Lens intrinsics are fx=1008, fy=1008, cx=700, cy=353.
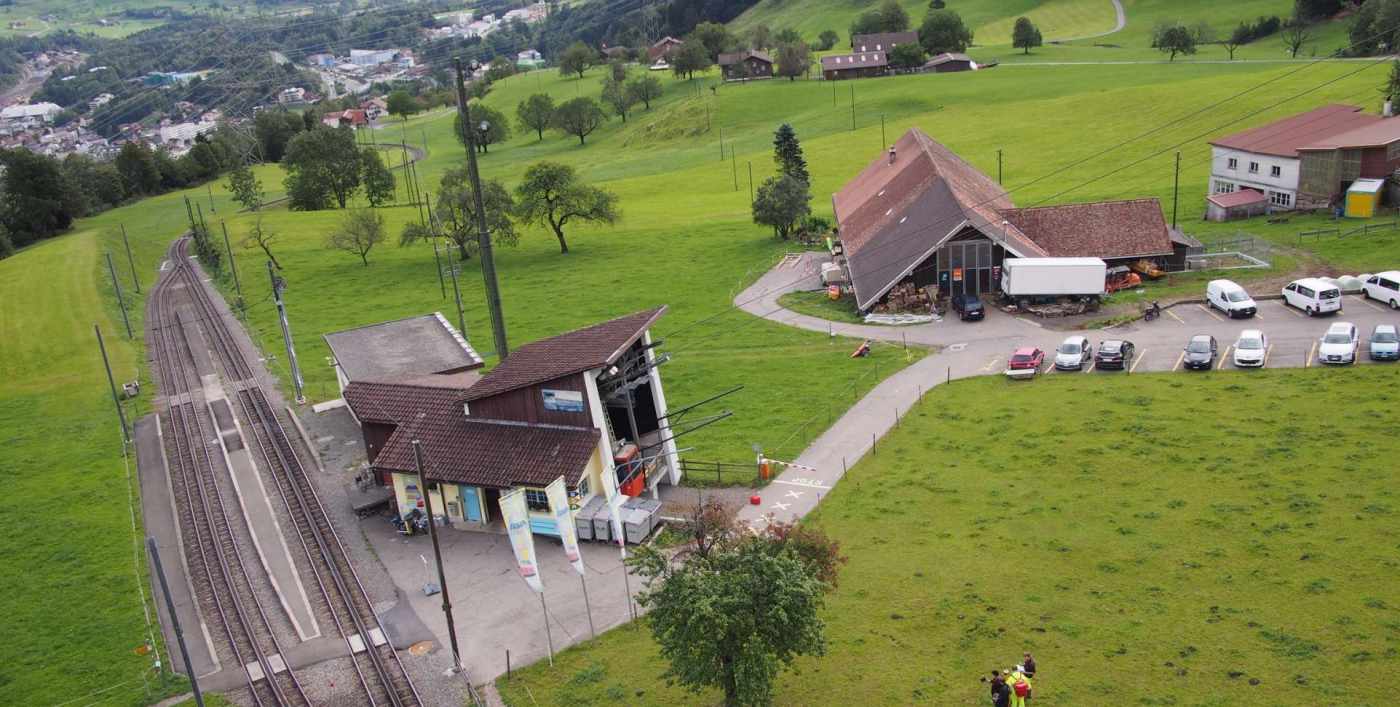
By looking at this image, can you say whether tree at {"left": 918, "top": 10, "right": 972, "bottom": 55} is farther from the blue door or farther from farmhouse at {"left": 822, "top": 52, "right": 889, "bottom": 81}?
the blue door

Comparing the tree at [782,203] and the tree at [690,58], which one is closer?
the tree at [782,203]

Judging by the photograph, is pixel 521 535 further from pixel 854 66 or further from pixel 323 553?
pixel 854 66

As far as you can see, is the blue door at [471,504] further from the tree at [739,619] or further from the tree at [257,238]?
the tree at [257,238]

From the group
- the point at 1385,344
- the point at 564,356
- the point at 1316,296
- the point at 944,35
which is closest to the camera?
the point at 564,356

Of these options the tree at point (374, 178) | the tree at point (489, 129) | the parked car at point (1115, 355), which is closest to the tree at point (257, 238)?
the tree at point (374, 178)

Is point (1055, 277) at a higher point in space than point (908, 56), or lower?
lower

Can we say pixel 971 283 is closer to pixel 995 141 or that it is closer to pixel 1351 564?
pixel 1351 564

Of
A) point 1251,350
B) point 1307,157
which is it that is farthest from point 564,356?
point 1307,157
